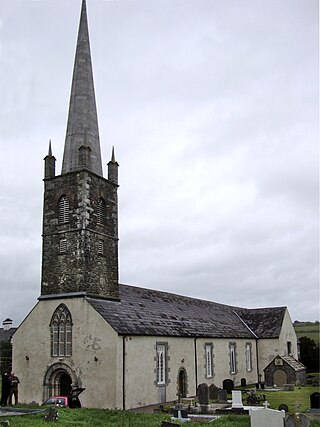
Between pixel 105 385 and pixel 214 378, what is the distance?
14.1 m

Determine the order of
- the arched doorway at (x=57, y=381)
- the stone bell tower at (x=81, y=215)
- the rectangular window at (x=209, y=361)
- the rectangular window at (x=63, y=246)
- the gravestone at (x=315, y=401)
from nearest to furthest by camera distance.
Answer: the gravestone at (x=315, y=401) < the arched doorway at (x=57, y=381) < the stone bell tower at (x=81, y=215) < the rectangular window at (x=63, y=246) < the rectangular window at (x=209, y=361)

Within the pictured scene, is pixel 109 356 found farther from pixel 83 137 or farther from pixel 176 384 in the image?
pixel 83 137

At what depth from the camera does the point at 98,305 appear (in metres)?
27.6

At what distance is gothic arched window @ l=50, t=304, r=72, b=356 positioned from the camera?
27.5 meters

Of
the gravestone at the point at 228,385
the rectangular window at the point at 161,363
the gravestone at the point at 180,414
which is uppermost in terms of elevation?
the rectangular window at the point at 161,363

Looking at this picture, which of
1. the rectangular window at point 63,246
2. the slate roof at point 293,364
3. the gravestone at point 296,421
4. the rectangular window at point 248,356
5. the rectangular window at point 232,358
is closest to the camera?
the gravestone at point 296,421

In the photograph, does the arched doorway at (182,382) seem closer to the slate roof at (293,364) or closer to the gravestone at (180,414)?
the gravestone at (180,414)

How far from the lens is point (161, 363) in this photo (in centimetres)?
3014

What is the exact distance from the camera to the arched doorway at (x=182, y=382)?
3219 centimetres

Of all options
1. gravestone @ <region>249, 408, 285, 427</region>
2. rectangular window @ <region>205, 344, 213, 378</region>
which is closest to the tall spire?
rectangular window @ <region>205, 344, 213, 378</region>

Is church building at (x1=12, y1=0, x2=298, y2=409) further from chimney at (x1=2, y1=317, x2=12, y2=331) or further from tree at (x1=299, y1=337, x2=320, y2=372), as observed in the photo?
chimney at (x1=2, y1=317, x2=12, y2=331)

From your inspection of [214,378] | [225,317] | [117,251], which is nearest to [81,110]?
[117,251]

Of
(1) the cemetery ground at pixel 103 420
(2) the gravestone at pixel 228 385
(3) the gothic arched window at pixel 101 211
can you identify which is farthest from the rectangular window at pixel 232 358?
(1) the cemetery ground at pixel 103 420

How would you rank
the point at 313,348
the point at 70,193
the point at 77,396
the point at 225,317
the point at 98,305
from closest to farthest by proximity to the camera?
the point at 77,396
the point at 98,305
the point at 70,193
the point at 225,317
the point at 313,348
